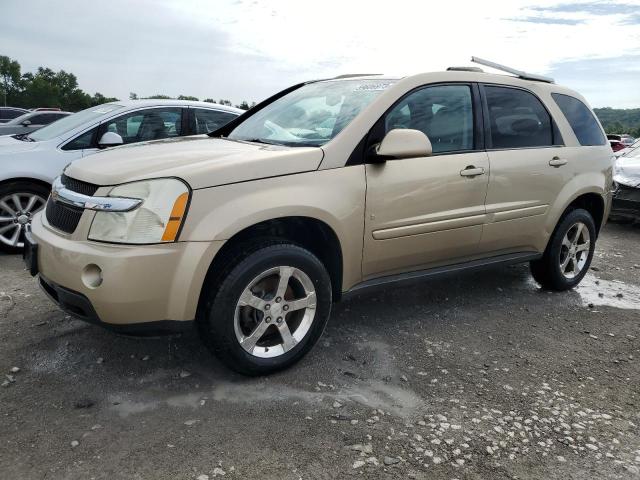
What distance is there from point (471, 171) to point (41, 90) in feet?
342

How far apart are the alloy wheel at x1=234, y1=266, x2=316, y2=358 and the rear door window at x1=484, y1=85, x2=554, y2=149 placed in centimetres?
190

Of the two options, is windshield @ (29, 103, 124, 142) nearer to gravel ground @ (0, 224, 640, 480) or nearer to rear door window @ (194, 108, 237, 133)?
rear door window @ (194, 108, 237, 133)

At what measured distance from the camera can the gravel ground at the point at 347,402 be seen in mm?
2486

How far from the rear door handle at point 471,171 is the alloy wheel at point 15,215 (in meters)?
4.23

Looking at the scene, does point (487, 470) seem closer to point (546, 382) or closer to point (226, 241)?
point (546, 382)

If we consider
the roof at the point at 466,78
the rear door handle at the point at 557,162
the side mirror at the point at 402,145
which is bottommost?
the rear door handle at the point at 557,162

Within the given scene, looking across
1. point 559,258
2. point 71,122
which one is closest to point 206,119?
point 71,122

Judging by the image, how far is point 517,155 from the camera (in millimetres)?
4238

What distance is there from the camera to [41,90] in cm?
9350

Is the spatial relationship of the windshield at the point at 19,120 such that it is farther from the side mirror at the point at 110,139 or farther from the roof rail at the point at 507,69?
the roof rail at the point at 507,69

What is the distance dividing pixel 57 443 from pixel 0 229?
3727 millimetres

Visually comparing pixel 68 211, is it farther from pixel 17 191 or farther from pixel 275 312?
pixel 17 191

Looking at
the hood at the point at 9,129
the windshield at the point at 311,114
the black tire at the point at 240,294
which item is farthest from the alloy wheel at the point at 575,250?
the hood at the point at 9,129

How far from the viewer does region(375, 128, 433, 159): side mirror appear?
333 centimetres
